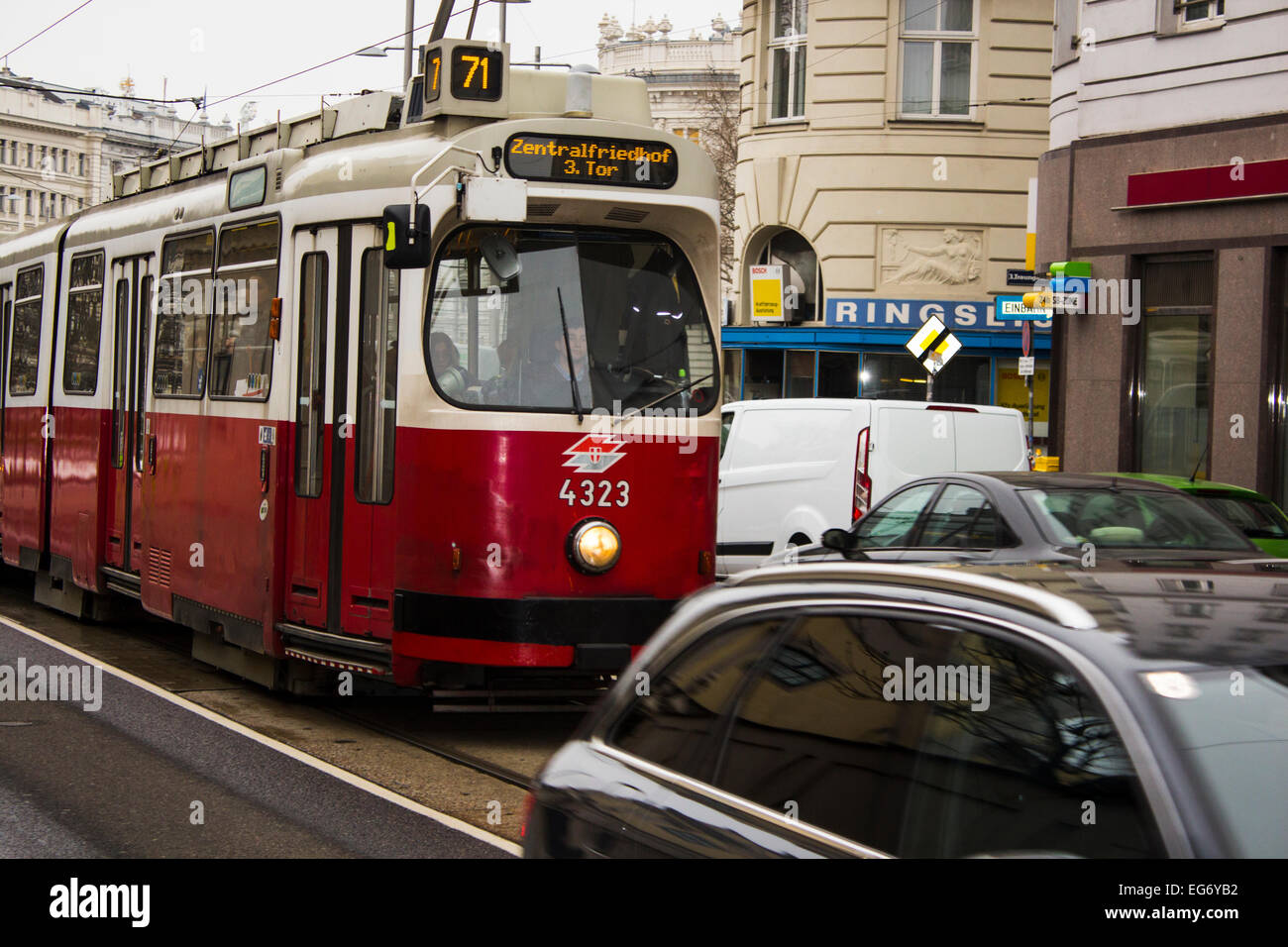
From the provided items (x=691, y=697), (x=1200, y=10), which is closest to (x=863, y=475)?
(x=1200, y=10)

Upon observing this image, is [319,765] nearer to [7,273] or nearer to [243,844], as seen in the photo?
[243,844]

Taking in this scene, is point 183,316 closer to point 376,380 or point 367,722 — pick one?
point 376,380

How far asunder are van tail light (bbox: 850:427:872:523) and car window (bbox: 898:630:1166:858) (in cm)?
1195

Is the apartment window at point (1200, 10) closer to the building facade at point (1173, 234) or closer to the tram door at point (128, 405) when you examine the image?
the building facade at point (1173, 234)

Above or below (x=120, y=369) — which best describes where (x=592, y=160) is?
above

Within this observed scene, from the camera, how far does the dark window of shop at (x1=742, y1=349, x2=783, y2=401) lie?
103 ft

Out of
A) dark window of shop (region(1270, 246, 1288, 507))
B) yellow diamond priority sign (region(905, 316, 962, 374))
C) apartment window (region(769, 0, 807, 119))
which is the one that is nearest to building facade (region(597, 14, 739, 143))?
apartment window (region(769, 0, 807, 119))

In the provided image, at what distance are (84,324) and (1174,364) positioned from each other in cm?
1209

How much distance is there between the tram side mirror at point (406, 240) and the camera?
320 inches

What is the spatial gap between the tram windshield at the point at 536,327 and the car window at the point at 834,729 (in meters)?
5.50

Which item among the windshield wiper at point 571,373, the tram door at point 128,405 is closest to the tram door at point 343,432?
the windshield wiper at point 571,373

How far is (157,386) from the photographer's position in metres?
11.6

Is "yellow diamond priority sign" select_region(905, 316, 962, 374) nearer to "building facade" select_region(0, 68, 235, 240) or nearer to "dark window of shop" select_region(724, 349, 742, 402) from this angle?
"dark window of shop" select_region(724, 349, 742, 402)

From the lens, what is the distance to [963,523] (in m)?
9.17
